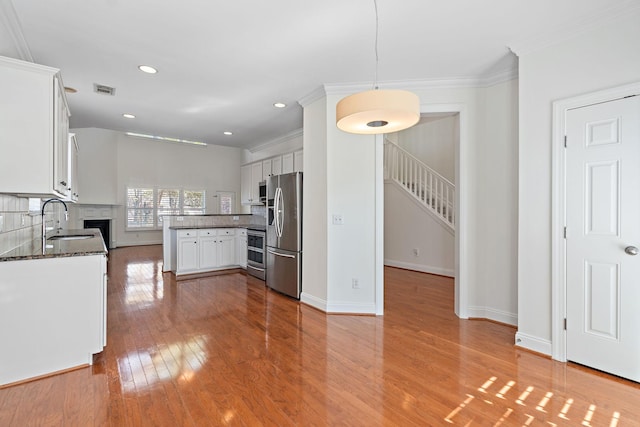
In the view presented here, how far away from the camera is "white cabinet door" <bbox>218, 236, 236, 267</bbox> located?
5.96 metres

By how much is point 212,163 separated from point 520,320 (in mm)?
8785

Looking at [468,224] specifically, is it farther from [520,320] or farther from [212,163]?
[212,163]

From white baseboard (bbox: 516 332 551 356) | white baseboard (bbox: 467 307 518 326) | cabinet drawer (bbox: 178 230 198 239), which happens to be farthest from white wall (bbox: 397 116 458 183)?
cabinet drawer (bbox: 178 230 198 239)

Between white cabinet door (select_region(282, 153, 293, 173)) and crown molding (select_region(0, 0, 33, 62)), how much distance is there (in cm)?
397

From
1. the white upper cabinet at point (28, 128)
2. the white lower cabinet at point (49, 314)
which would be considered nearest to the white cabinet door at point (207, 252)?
the white lower cabinet at point (49, 314)

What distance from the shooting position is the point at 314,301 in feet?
13.0

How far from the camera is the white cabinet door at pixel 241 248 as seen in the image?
6027 mm

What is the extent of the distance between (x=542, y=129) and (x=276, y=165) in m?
5.08

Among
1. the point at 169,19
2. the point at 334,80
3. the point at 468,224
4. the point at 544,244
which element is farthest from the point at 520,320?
the point at 169,19

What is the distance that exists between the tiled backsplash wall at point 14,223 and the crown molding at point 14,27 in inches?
52.5

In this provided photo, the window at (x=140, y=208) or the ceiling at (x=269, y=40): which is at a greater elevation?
the ceiling at (x=269, y=40)

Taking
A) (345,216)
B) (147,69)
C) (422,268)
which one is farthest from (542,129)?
(147,69)

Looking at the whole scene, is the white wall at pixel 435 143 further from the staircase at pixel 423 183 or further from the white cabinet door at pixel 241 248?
the white cabinet door at pixel 241 248

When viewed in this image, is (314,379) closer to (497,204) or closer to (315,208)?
(315,208)
